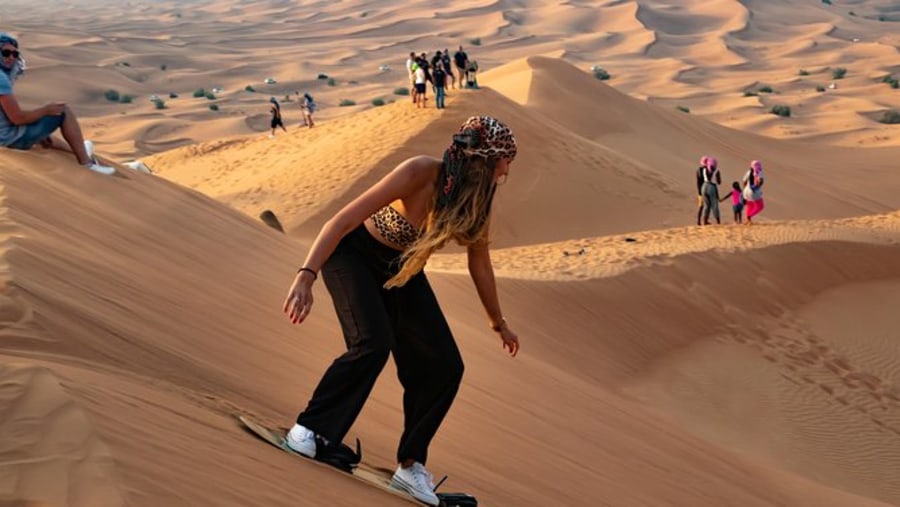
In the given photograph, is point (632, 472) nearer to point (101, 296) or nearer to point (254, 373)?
point (254, 373)

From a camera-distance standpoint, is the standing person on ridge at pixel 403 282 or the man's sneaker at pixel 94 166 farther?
the man's sneaker at pixel 94 166

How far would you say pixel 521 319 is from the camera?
34.1 ft

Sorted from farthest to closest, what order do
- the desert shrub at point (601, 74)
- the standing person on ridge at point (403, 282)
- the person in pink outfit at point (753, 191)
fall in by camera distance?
1. the desert shrub at point (601, 74)
2. the person in pink outfit at point (753, 191)
3. the standing person on ridge at point (403, 282)

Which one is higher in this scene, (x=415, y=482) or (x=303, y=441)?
(x=303, y=441)

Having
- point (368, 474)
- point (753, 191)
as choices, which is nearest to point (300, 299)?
point (368, 474)

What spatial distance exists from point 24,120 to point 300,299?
524 centimetres

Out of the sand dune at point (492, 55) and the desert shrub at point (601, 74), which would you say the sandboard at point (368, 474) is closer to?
the sand dune at point (492, 55)

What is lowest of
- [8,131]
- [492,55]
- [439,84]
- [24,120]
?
[492,55]

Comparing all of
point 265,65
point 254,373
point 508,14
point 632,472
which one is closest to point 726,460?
point 632,472

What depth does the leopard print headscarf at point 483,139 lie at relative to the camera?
148 inches

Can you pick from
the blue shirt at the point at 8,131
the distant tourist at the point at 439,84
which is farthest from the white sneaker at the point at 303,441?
the distant tourist at the point at 439,84

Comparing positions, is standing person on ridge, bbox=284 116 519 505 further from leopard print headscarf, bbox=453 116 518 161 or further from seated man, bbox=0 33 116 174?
seated man, bbox=0 33 116 174

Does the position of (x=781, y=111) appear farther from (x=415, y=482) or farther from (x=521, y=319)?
(x=415, y=482)

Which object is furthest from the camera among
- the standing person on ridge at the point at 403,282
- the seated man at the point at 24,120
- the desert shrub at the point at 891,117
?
the desert shrub at the point at 891,117
